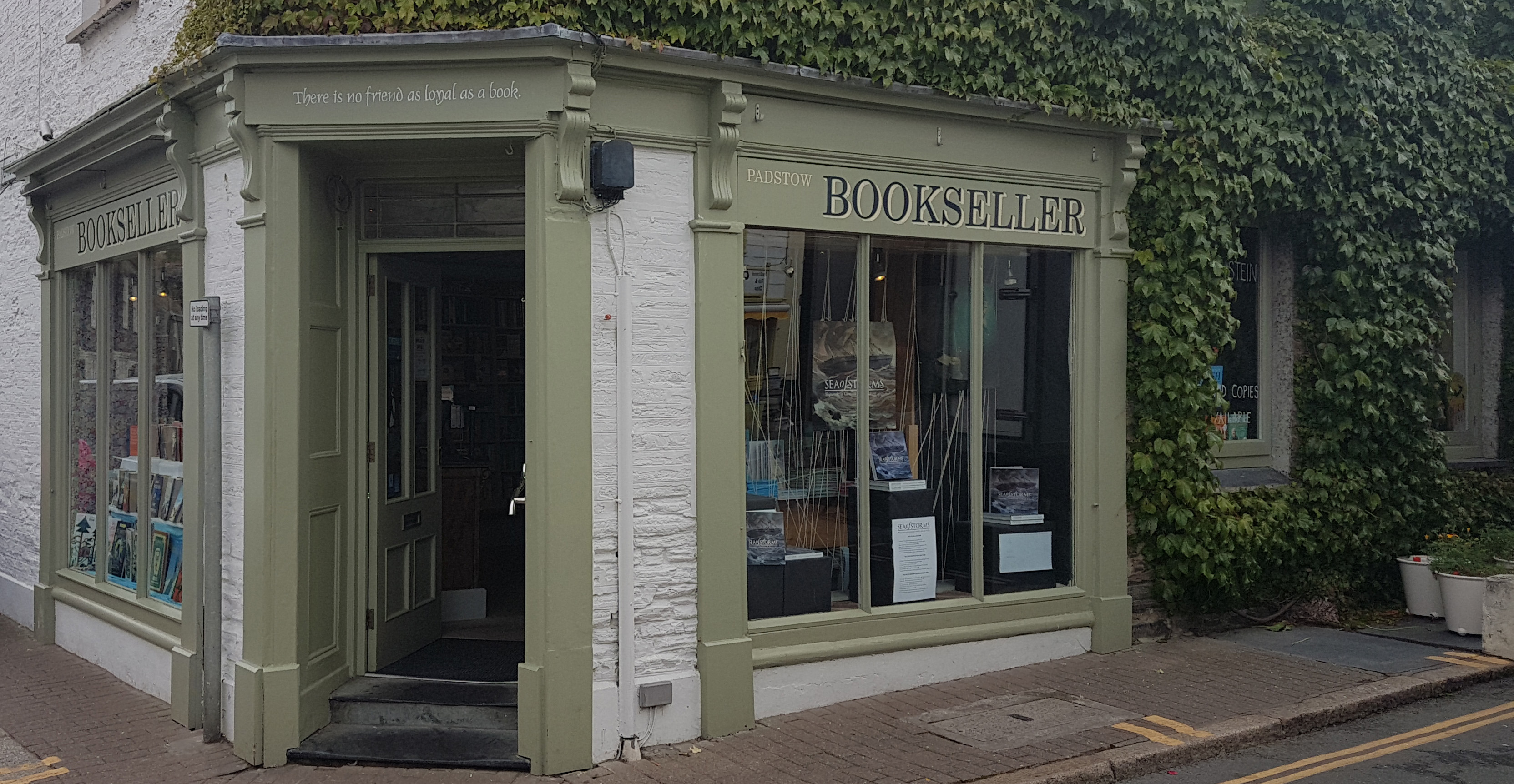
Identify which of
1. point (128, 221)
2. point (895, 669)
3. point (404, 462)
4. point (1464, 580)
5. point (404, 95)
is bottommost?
point (895, 669)

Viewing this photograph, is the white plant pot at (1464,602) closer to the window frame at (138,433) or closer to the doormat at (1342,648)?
the doormat at (1342,648)

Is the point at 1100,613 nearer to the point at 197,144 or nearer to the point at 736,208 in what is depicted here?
the point at 736,208

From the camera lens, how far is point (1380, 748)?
6.44 metres

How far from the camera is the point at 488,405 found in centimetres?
1163

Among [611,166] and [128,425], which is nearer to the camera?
[611,166]

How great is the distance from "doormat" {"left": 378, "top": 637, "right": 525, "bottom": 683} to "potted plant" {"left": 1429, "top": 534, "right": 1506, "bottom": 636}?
705 centimetres

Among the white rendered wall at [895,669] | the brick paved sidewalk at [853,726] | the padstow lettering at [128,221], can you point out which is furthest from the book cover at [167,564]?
the white rendered wall at [895,669]

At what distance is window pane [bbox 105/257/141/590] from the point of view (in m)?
8.52

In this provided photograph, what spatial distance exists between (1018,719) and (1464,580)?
440cm

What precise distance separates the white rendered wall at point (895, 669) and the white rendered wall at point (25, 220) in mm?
6692

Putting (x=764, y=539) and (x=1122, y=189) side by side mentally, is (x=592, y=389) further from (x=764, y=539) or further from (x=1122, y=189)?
(x=1122, y=189)

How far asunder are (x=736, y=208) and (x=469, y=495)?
385 centimetres

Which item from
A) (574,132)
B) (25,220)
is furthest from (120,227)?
(574,132)

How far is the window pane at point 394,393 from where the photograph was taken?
739 centimetres
